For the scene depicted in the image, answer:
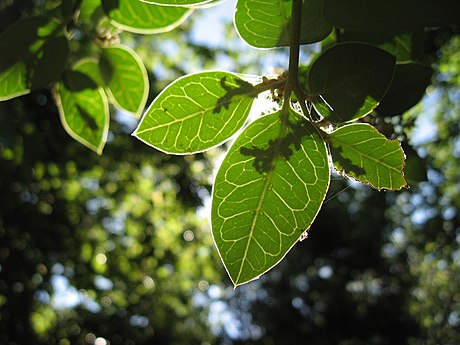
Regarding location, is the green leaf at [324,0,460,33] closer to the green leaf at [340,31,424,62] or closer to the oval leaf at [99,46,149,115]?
the green leaf at [340,31,424,62]

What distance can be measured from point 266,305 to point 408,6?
8.87 m

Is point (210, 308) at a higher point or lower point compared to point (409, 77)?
lower

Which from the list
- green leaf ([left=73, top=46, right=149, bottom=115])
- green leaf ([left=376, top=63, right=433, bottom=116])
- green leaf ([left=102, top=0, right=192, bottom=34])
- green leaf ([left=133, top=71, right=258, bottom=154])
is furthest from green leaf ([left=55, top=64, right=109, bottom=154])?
green leaf ([left=376, top=63, right=433, bottom=116])

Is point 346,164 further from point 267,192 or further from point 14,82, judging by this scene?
point 14,82

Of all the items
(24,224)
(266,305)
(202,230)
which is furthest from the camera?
(266,305)

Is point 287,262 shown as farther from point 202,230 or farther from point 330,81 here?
point 330,81

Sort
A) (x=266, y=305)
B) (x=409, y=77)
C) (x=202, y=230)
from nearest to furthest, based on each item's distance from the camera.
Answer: (x=409, y=77)
(x=202, y=230)
(x=266, y=305)

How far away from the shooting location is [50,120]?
9.10ft

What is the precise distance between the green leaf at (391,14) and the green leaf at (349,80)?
19 mm

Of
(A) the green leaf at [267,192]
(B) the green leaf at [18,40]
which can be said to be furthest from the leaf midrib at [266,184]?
(B) the green leaf at [18,40]

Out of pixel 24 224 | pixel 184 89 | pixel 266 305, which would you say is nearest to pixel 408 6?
pixel 184 89

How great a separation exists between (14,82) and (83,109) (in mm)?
99

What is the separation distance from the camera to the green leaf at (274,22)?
44cm

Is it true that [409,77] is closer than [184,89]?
No
